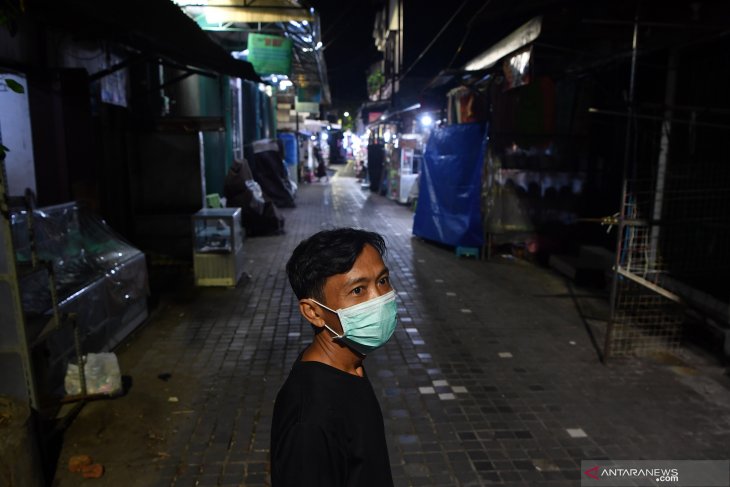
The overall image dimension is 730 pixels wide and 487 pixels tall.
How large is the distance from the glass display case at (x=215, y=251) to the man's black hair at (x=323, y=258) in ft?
23.3

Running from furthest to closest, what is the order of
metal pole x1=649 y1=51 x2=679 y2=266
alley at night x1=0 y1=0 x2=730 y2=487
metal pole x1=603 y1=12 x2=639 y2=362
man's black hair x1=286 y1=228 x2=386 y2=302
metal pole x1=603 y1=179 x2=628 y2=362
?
1. metal pole x1=649 y1=51 x2=679 y2=266
2. metal pole x1=603 y1=179 x2=628 y2=362
3. metal pole x1=603 y1=12 x2=639 y2=362
4. alley at night x1=0 y1=0 x2=730 y2=487
5. man's black hair x1=286 y1=228 x2=386 y2=302

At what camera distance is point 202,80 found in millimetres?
13117

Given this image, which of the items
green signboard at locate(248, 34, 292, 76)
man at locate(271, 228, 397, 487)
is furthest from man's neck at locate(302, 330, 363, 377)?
green signboard at locate(248, 34, 292, 76)

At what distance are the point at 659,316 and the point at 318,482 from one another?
22.4 ft

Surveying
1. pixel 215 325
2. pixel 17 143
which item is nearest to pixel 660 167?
pixel 215 325

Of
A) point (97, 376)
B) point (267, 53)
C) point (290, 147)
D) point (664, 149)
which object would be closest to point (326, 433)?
point (97, 376)

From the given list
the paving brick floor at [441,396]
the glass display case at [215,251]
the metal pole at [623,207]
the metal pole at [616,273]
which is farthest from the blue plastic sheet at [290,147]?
the metal pole at [616,273]

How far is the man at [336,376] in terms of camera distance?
1.54 meters

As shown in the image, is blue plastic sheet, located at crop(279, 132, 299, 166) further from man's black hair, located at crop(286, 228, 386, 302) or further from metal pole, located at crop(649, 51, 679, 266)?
man's black hair, located at crop(286, 228, 386, 302)

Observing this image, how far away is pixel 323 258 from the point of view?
1.81m

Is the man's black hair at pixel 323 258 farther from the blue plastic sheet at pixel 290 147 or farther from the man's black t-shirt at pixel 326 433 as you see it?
the blue plastic sheet at pixel 290 147

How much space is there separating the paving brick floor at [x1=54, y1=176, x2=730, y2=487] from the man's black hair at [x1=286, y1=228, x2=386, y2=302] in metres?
2.46

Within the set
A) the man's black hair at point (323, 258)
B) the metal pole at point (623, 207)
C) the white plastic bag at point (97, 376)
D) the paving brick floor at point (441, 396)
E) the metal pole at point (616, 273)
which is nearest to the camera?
the man's black hair at point (323, 258)

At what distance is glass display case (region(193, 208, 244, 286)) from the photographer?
870 centimetres
